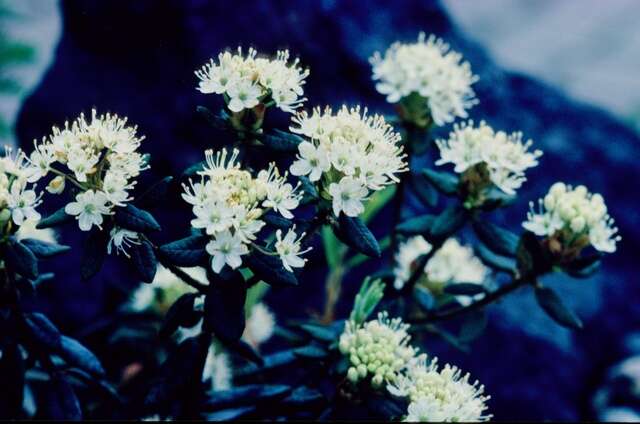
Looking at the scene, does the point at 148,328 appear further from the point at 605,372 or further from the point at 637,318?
the point at 637,318

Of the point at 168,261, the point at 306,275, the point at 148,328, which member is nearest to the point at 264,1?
the point at 306,275

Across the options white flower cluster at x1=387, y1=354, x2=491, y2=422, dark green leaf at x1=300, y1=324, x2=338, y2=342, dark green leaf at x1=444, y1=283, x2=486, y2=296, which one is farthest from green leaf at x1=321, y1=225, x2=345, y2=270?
white flower cluster at x1=387, y1=354, x2=491, y2=422

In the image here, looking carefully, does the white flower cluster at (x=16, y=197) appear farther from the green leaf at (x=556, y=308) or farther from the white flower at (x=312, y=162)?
the green leaf at (x=556, y=308)

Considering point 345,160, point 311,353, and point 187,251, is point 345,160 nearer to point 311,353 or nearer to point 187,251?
point 187,251

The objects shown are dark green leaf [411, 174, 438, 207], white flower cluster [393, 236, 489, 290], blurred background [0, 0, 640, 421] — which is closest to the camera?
dark green leaf [411, 174, 438, 207]

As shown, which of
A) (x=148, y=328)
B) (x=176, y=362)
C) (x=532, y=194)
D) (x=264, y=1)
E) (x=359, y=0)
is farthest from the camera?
(x=532, y=194)

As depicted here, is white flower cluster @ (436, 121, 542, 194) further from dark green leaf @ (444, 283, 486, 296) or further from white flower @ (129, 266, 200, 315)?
white flower @ (129, 266, 200, 315)
